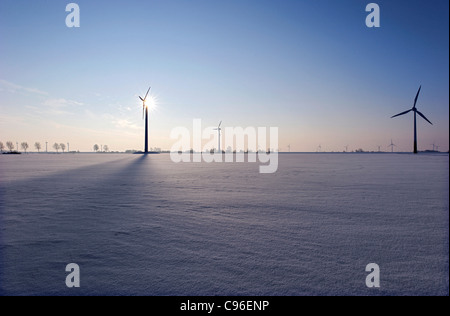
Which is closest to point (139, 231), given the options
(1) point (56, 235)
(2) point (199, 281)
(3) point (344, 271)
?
(1) point (56, 235)

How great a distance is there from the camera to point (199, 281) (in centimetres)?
271

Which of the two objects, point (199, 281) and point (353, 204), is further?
point (353, 204)

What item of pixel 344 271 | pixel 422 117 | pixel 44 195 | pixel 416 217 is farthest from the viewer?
pixel 422 117

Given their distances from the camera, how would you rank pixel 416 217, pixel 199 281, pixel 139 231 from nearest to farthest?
pixel 199 281, pixel 139 231, pixel 416 217

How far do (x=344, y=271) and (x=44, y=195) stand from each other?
9.39 metres

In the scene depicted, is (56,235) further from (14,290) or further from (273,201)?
(273,201)

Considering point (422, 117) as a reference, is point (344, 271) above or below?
below
